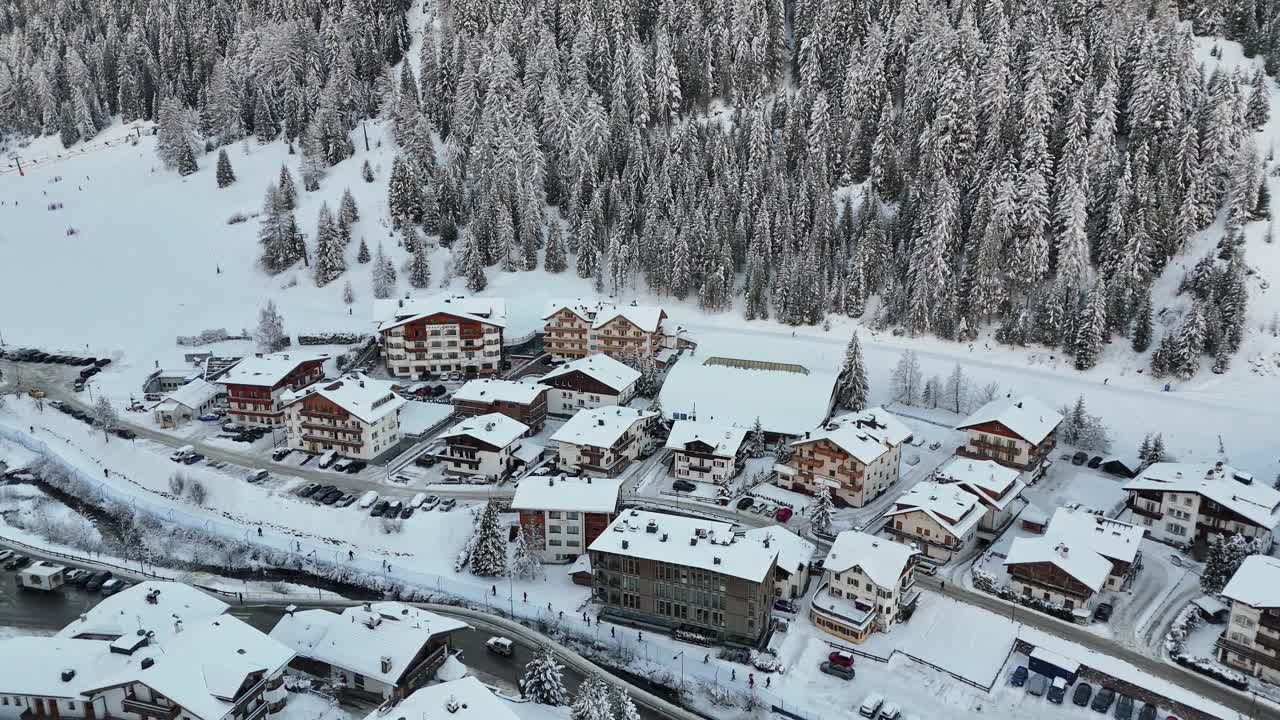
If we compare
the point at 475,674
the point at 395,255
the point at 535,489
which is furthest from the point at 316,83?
the point at 475,674

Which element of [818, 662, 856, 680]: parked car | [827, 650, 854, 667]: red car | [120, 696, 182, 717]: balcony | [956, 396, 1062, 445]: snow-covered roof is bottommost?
[818, 662, 856, 680]: parked car

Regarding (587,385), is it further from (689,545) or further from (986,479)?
(986,479)

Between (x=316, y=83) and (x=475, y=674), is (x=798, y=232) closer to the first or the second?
(x=475, y=674)

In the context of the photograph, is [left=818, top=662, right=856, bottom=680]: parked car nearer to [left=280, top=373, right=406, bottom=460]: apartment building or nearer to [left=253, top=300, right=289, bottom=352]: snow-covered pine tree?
[left=280, top=373, right=406, bottom=460]: apartment building

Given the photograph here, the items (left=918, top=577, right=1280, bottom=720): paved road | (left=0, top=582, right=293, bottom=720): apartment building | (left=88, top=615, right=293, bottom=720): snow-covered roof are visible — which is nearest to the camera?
(left=88, top=615, right=293, bottom=720): snow-covered roof

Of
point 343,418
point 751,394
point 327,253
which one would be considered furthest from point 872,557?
point 327,253

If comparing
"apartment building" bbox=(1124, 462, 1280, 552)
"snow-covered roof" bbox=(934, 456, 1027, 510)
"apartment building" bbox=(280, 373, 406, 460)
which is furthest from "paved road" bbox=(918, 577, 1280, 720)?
"apartment building" bbox=(280, 373, 406, 460)

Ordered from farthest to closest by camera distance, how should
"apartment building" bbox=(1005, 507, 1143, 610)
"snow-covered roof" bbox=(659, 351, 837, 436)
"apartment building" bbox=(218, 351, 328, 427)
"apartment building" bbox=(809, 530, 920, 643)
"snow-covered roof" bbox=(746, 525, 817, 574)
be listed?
1. "apartment building" bbox=(218, 351, 328, 427)
2. "snow-covered roof" bbox=(659, 351, 837, 436)
3. "snow-covered roof" bbox=(746, 525, 817, 574)
4. "apartment building" bbox=(1005, 507, 1143, 610)
5. "apartment building" bbox=(809, 530, 920, 643)
